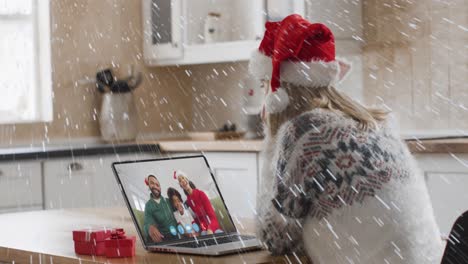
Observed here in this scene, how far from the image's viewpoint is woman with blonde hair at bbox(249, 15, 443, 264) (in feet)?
6.40

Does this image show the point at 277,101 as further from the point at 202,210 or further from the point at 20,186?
the point at 20,186

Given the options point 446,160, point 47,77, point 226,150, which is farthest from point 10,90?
point 446,160

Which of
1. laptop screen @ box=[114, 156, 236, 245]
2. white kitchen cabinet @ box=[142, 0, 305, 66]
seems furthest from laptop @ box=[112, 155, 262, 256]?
white kitchen cabinet @ box=[142, 0, 305, 66]

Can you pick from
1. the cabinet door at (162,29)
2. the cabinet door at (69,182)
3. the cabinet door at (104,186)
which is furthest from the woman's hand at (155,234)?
the cabinet door at (162,29)

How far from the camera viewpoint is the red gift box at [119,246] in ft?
6.43

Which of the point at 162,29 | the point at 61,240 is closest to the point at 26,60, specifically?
the point at 162,29

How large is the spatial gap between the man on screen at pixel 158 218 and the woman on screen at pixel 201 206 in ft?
0.23

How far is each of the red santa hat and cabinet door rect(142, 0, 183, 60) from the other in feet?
10.6

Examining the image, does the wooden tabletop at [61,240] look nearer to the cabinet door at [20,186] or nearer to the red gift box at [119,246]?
the red gift box at [119,246]

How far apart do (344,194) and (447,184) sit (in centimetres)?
193

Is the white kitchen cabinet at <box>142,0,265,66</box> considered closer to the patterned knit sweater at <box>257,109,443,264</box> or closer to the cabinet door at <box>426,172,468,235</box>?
the cabinet door at <box>426,172,468,235</box>

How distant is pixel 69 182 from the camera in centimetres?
483

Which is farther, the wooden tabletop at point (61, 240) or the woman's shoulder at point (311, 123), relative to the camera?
the woman's shoulder at point (311, 123)

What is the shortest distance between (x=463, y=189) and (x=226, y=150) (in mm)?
1519
